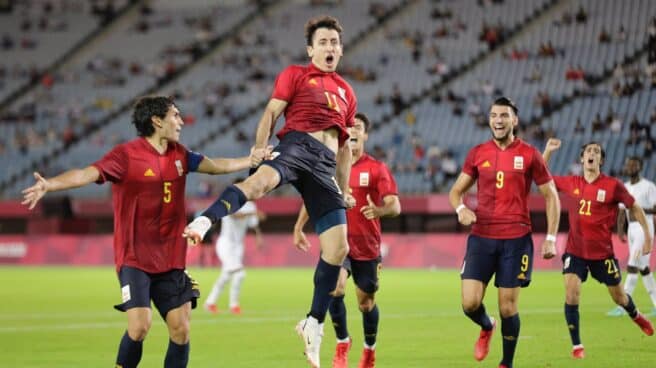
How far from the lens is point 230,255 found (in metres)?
22.9

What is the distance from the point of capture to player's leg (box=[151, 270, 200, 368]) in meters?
10.2

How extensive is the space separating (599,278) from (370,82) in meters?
37.0

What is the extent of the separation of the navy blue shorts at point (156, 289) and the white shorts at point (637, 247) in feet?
37.7

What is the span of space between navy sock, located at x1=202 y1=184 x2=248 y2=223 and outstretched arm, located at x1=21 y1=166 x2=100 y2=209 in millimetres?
1028

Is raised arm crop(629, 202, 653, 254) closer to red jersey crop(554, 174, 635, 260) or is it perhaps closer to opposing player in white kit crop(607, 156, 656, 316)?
red jersey crop(554, 174, 635, 260)

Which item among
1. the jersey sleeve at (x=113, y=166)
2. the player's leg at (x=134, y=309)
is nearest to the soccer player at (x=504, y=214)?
the player's leg at (x=134, y=309)

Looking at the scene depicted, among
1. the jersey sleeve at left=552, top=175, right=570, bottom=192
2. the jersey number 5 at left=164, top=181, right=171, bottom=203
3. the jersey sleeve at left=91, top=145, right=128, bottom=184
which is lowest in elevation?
the jersey sleeve at left=552, top=175, right=570, bottom=192

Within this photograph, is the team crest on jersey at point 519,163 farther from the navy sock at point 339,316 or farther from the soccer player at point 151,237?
the soccer player at point 151,237

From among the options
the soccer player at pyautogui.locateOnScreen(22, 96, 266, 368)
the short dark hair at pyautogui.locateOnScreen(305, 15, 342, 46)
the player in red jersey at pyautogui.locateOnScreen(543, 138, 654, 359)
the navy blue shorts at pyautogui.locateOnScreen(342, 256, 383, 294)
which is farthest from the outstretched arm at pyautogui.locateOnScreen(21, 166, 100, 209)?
the player in red jersey at pyautogui.locateOnScreen(543, 138, 654, 359)

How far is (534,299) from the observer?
78.8 ft

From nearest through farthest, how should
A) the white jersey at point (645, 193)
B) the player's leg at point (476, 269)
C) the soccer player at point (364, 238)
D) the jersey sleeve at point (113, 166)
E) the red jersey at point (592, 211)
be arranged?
1. the jersey sleeve at point (113, 166)
2. the player's leg at point (476, 269)
3. the soccer player at point (364, 238)
4. the red jersey at point (592, 211)
5. the white jersey at point (645, 193)

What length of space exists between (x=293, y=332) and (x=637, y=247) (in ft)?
21.6

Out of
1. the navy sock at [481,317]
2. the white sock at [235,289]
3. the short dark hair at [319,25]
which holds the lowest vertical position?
the white sock at [235,289]

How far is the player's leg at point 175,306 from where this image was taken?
10.2 meters
